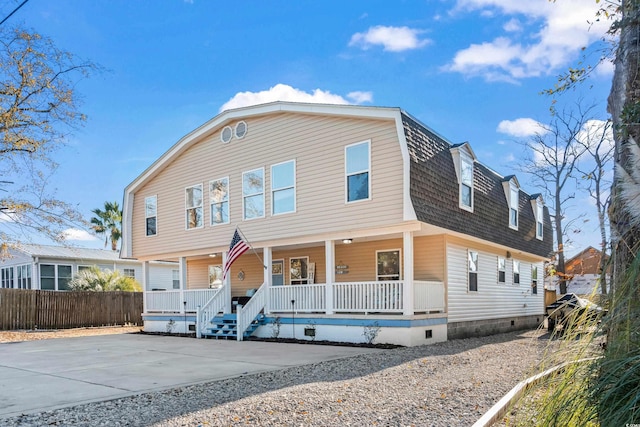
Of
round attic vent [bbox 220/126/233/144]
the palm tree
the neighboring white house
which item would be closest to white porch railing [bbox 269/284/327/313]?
round attic vent [bbox 220/126/233/144]

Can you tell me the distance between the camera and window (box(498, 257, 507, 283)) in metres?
17.0

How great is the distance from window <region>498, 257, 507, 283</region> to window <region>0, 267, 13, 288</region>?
25597mm

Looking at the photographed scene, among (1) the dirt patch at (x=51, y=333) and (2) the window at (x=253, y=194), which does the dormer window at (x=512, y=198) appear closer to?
(2) the window at (x=253, y=194)

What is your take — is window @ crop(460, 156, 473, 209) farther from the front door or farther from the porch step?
the porch step

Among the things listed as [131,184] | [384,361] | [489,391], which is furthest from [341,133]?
[131,184]

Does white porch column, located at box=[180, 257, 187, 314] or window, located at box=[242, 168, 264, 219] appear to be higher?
window, located at box=[242, 168, 264, 219]

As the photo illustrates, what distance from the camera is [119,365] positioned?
Answer: 29.9 ft

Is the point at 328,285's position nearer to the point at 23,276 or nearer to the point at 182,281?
the point at 182,281

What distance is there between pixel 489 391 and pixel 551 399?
364cm

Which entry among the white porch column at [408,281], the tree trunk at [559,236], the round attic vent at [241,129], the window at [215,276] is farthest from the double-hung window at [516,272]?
the window at [215,276]

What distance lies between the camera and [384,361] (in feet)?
29.6

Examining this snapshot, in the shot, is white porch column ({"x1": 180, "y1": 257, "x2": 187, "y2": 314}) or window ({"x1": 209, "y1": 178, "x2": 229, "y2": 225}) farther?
white porch column ({"x1": 180, "y1": 257, "x2": 187, "y2": 314})

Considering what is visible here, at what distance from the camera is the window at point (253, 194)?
48.9ft

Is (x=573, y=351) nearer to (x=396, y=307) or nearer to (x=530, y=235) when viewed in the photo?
(x=396, y=307)
